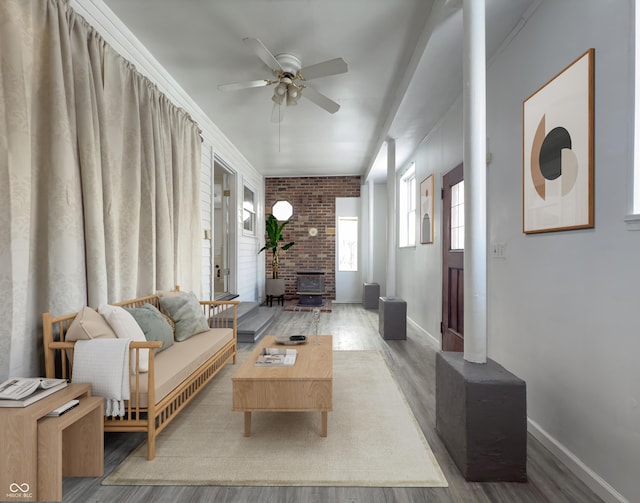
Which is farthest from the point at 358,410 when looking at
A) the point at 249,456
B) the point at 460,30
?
the point at 460,30

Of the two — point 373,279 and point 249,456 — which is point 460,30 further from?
point 373,279

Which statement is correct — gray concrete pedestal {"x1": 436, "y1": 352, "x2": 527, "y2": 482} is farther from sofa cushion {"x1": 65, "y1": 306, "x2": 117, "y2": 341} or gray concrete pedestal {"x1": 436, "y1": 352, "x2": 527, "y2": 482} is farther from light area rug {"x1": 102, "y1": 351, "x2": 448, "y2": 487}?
sofa cushion {"x1": 65, "y1": 306, "x2": 117, "y2": 341}

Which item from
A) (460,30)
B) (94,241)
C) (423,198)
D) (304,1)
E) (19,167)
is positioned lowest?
(94,241)

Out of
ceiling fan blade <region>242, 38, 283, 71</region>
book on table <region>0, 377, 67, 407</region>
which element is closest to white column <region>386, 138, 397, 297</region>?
ceiling fan blade <region>242, 38, 283, 71</region>

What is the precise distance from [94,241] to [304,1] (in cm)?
217

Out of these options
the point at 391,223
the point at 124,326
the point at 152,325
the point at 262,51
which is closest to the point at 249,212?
the point at 391,223

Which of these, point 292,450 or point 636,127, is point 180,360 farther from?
point 636,127

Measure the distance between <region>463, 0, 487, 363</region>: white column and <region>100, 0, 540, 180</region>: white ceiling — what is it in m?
0.53

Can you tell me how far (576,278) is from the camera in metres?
1.77

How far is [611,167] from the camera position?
1.53m

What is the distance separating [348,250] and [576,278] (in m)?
6.06

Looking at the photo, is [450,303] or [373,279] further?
[373,279]

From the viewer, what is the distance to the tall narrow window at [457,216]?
11.7 ft

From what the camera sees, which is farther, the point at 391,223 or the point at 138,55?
the point at 391,223
